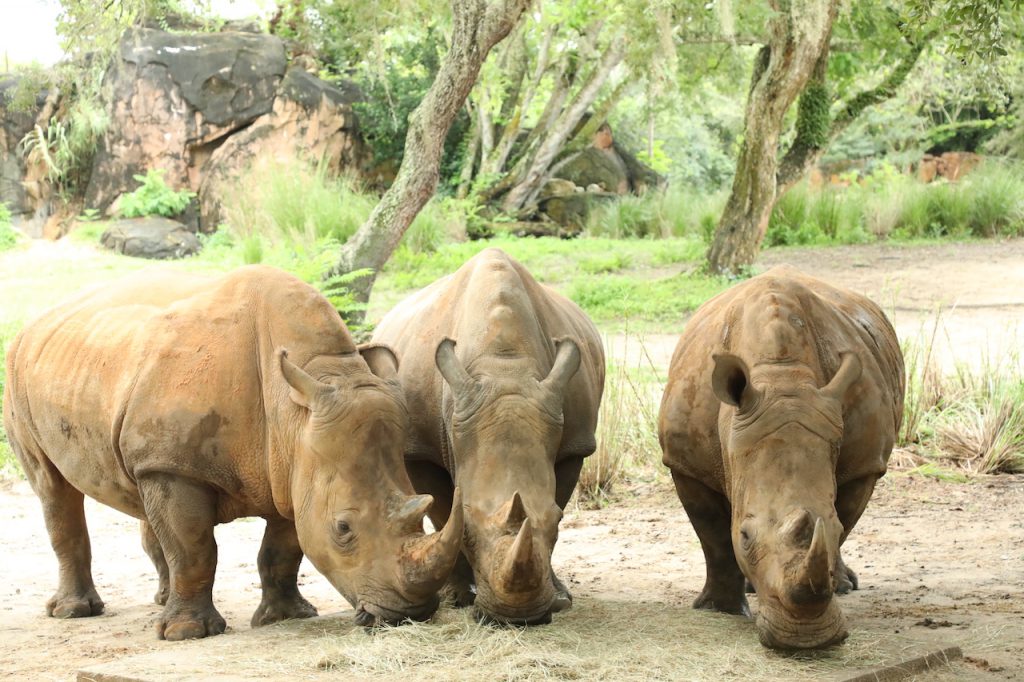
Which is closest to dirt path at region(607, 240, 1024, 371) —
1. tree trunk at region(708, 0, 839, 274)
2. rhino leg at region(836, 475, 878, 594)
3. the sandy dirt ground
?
tree trunk at region(708, 0, 839, 274)

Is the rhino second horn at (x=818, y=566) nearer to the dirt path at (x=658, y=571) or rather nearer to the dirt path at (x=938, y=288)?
the dirt path at (x=658, y=571)

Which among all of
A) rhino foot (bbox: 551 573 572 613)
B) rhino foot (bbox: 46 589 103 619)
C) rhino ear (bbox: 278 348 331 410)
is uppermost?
rhino ear (bbox: 278 348 331 410)

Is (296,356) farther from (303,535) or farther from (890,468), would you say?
(890,468)

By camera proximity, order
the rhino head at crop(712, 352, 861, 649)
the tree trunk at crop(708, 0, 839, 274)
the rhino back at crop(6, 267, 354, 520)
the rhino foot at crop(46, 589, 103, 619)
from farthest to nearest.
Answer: the tree trunk at crop(708, 0, 839, 274)
the rhino foot at crop(46, 589, 103, 619)
the rhino back at crop(6, 267, 354, 520)
the rhino head at crop(712, 352, 861, 649)

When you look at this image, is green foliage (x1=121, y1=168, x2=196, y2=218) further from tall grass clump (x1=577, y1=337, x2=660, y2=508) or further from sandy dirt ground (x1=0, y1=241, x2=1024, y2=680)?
tall grass clump (x1=577, y1=337, x2=660, y2=508)

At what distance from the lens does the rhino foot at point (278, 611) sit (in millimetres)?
6211

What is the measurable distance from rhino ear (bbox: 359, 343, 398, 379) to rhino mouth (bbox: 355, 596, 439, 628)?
1085 mm

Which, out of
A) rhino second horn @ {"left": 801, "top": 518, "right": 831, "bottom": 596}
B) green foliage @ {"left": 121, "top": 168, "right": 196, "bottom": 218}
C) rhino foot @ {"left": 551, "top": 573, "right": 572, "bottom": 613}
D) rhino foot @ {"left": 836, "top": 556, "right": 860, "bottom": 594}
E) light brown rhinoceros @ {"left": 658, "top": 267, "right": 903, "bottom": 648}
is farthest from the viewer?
green foliage @ {"left": 121, "top": 168, "right": 196, "bottom": 218}

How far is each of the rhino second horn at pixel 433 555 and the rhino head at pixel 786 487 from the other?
112 centimetres

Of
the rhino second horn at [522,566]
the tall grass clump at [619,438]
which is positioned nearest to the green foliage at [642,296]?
the tall grass clump at [619,438]

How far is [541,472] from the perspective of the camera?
17.7 ft

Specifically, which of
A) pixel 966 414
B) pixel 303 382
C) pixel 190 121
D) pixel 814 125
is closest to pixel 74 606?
pixel 303 382

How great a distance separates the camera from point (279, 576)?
6.25 m

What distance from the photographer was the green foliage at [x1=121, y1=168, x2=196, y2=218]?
21875 mm
